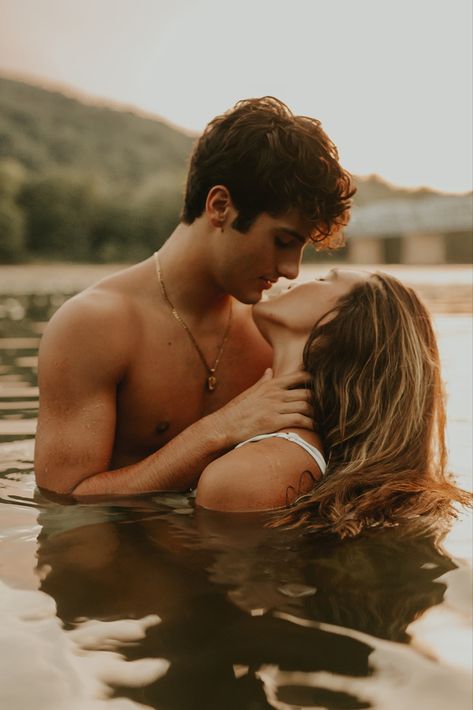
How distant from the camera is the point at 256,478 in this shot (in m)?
3.13

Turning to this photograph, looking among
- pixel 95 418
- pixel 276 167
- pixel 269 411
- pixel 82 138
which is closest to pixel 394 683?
pixel 269 411

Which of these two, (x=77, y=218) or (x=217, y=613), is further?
(x=77, y=218)

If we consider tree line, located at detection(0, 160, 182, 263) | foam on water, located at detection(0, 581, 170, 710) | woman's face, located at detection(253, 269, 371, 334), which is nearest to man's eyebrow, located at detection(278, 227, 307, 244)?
woman's face, located at detection(253, 269, 371, 334)

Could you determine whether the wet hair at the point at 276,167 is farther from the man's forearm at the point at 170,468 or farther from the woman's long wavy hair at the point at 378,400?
the man's forearm at the point at 170,468

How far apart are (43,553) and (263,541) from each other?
2.36 ft

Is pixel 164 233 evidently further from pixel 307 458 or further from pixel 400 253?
pixel 307 458

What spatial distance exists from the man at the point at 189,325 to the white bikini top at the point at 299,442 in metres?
0.04

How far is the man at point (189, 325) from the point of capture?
348cm

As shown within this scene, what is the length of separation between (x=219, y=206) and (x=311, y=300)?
614 mm

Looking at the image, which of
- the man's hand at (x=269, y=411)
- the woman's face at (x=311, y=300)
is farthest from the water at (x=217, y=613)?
the woman's face at (x=311, y=300)

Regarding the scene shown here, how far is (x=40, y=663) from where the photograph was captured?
2045mm

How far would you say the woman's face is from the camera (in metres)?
3.35

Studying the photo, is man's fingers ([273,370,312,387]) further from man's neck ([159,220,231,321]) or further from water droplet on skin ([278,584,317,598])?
water droplet on skin ([278,584,317,598])

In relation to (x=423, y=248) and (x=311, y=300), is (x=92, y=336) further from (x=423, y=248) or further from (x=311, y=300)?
(x=423, y=248)
